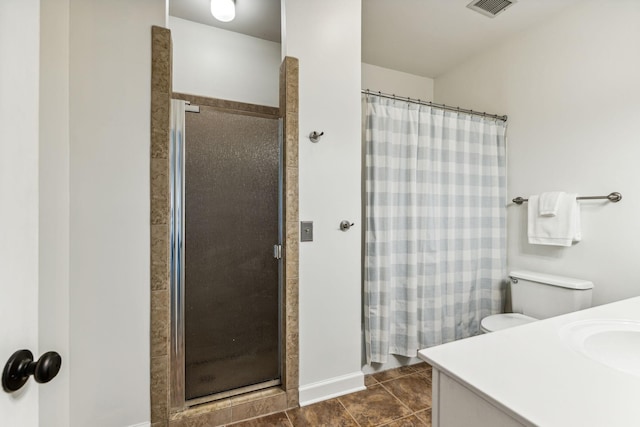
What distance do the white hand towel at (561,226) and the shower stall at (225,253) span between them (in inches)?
74.0

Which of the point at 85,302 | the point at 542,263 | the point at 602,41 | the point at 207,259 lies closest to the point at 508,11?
the point at 602,41

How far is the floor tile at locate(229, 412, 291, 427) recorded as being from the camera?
1525mm

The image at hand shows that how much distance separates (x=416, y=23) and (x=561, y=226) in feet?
6.02

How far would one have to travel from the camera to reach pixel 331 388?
1757mm

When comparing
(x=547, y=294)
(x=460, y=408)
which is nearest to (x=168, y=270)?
(x=460, y=408)

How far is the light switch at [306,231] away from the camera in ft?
5.56

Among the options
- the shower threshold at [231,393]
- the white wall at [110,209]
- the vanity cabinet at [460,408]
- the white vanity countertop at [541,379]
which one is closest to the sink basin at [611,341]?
the white vanity countertop at [541,379]

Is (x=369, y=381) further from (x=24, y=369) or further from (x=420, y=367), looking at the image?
(x=24, y=369)

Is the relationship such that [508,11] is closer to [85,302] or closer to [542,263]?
[542,263]

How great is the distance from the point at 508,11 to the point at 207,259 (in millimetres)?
2692

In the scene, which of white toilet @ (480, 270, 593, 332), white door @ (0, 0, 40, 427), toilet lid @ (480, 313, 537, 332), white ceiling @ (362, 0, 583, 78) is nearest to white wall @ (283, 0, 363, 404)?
white ceiling @ (362, 0, 583, 78)

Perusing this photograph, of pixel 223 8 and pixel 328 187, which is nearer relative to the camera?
pixel 328 187

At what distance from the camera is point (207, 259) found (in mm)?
1689

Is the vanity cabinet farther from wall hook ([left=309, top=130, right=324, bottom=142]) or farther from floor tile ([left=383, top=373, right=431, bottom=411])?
wall hook ([left=309, top=130, right=324, bottom=142])
